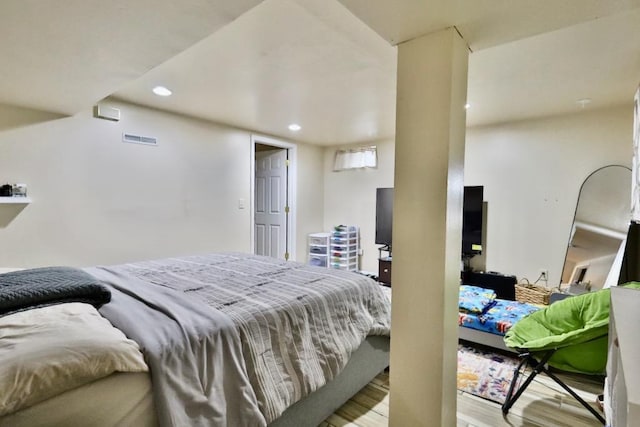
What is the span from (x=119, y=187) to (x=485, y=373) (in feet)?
12.0

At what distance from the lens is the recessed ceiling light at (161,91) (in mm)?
2748

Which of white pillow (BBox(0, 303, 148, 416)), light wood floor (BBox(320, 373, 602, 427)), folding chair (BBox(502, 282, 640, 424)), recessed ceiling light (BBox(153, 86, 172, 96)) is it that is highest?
recessed ceiling light (BBox(153, 86, 172, 96))

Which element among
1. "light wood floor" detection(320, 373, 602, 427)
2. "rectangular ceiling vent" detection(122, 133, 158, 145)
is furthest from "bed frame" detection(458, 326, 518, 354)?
"rectangular ceiling vent" detection(122, 133, 158, 145)

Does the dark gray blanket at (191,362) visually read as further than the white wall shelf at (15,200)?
No

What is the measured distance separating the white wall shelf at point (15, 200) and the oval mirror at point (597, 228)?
506cm

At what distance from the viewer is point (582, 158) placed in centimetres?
333

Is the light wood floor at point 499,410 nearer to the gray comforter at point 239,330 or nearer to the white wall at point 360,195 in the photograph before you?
the gray comforter at point 239,330

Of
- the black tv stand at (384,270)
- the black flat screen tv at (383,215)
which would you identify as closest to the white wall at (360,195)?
the black flat screen tv at (383,215)

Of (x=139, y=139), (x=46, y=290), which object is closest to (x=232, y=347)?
(x=46, y=290)

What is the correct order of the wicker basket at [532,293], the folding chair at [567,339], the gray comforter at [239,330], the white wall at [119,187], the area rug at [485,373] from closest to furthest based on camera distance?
the gray comforter at [239,330], the folding chair at [567,339], the area rug at [485,373], the white wall at [119,187], the wicker basket at [532,293]

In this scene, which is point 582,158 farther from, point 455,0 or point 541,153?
point 455,0

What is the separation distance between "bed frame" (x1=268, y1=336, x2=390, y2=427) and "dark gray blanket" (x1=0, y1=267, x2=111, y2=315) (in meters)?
1.00

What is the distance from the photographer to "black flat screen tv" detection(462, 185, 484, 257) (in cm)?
378

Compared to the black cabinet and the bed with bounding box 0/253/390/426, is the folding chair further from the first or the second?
the black cabinet
